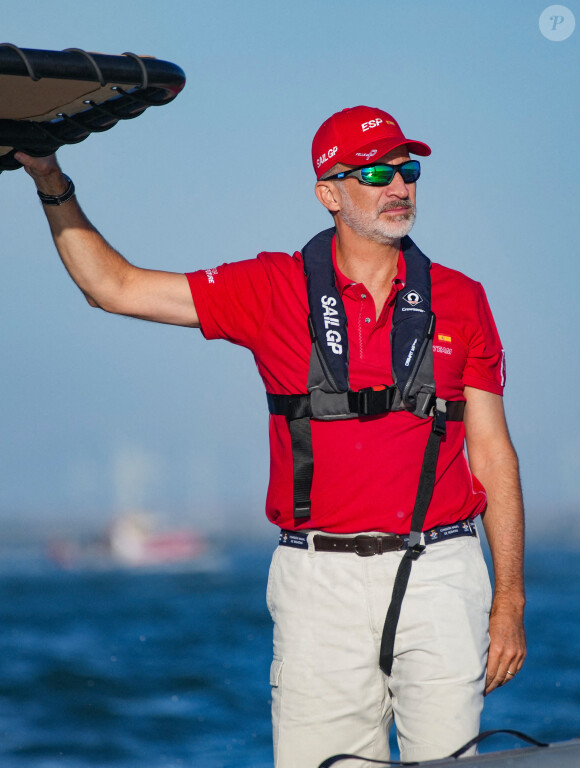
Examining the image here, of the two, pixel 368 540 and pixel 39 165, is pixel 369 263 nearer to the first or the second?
→ pixel 368 540

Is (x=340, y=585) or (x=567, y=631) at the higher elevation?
(x=340, y=585)

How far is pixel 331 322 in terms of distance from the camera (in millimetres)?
2943

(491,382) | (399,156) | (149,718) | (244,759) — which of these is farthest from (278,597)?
(149,718)

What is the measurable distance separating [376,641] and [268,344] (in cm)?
85

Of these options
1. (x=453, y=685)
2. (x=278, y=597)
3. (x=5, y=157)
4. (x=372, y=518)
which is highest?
(x=5, y=157)

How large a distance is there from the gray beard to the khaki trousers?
33.6 inches

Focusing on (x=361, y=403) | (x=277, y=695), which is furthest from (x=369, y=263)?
(x=277, y=695)

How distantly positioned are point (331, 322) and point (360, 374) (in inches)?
6.3

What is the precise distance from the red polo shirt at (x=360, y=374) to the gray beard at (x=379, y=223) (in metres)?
0.12

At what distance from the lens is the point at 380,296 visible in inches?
121

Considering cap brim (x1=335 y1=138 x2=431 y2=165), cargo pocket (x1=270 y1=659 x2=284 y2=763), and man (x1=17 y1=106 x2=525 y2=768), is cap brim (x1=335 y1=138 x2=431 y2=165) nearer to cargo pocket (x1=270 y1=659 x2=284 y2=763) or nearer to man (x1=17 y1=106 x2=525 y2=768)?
man (x1=17 y1=106 x2=525 y2=768)

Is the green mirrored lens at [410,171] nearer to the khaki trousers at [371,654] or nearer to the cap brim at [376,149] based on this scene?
the cap brim at [376,149]

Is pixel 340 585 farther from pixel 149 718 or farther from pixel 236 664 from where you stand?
pixel 236 664

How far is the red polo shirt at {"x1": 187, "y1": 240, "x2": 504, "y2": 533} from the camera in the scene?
288 cm
